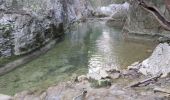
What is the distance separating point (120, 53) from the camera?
17.6m

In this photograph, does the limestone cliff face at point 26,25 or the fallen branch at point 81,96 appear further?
the limestone cliff face at point 26,25

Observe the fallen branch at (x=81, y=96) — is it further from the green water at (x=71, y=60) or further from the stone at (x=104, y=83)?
the green water at (x=71, y=60)

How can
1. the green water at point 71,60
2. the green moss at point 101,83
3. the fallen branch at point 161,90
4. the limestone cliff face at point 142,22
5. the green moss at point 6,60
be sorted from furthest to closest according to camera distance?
the limestone cliff face at point 142,22, the green moss at point 6,60, the green water at point 71,60, the green moss at point 101,83, the fallen branch at point 161,90

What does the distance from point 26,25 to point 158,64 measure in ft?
26.6

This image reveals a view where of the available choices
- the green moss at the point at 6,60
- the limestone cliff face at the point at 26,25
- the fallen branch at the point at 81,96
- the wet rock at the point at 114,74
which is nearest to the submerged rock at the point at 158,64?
the wet rock at the point at 114,74

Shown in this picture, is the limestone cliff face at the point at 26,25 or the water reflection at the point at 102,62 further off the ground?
the limestone cliff face at the point at 26,25

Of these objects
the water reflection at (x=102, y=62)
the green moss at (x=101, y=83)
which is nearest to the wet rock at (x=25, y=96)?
the green moss at (x=101, y=83)

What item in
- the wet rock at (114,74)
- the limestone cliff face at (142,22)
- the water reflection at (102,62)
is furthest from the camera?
the limestone cliff face at (142,22)

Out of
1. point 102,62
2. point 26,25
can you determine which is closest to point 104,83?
point 102,62

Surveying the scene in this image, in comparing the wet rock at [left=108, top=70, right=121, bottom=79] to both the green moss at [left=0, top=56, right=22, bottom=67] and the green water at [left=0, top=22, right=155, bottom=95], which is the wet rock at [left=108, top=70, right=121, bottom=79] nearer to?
the green water at [left=0, top=22, right=155, bottom=95]

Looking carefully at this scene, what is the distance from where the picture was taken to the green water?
13217 mm

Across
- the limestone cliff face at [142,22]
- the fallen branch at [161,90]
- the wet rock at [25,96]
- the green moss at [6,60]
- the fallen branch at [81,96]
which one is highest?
the limestone cliff face at [142,22]

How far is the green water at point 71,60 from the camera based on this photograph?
1322 cm

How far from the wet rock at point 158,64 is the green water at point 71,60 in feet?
5.23
